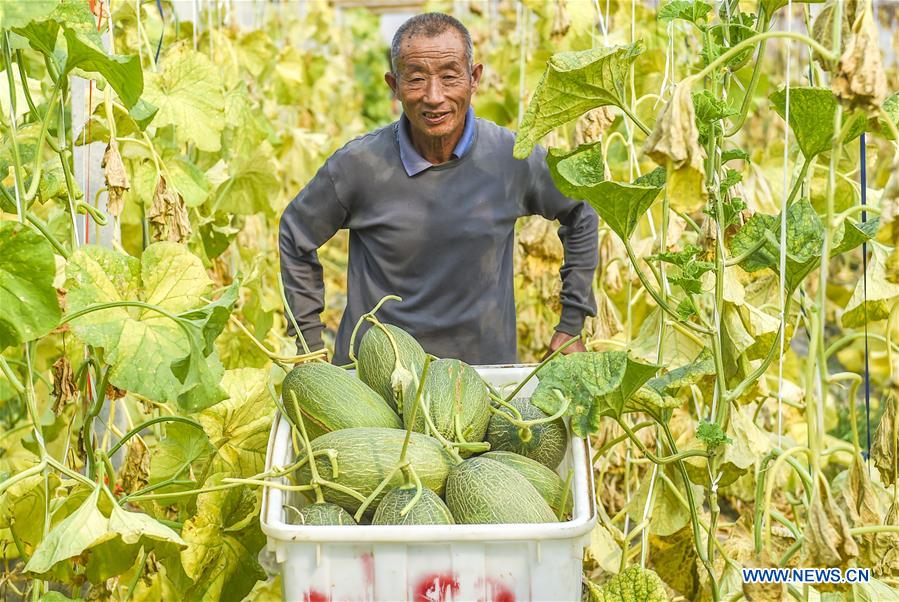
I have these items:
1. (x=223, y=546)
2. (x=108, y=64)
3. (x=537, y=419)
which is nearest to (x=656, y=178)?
(x=537, y=419)

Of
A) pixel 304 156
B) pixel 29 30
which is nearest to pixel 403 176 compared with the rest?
pixel 29 30

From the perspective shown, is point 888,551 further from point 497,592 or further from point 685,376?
point 497,592

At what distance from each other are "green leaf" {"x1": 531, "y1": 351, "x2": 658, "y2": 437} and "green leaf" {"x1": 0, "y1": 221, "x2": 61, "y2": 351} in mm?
737

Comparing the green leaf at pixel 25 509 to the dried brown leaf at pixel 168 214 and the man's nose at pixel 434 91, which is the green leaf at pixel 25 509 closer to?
the dried brown leaf at pixel 168 214

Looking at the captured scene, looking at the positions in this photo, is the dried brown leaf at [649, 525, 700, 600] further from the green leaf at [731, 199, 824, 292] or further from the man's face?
the man's face

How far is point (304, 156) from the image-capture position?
462 centimetres

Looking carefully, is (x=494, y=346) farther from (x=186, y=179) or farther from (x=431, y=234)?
(x=186, y=179)

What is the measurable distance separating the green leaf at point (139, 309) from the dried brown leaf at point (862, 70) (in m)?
1.03

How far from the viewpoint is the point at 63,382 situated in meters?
2.19

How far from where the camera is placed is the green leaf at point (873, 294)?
2.00 meters

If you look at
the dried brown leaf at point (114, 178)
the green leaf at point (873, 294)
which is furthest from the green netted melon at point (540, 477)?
the dried brown leaf at point (114, 178)

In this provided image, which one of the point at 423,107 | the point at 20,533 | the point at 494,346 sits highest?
the point at 423,107

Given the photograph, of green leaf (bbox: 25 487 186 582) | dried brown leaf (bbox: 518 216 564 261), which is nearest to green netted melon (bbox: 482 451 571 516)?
green leaf (bbox: 25 487 186 582)

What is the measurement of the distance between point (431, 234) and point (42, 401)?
4.15ft
